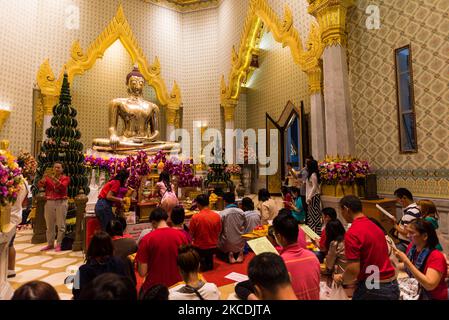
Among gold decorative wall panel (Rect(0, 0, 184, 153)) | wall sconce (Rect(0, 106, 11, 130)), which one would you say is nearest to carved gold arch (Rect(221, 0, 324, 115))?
gold decorative wall panel (Rect(0, 0, 184, 153))

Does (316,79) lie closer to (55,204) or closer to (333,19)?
(333,19)

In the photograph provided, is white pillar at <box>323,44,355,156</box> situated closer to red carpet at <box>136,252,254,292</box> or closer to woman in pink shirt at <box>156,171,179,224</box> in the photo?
red carpet at <box>136,252,254,292</box>

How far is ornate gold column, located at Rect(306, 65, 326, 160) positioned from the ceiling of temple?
7131 mm

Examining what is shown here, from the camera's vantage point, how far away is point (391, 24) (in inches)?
215

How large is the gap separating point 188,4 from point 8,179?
40.0 feet

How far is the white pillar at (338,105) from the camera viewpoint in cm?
584

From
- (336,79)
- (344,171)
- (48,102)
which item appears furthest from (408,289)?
(48,102)

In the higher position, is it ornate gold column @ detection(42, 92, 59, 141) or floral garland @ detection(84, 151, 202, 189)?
ornate gold column @ detection(42, 92, 59, 141)

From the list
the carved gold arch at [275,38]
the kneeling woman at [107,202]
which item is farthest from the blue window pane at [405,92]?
the kneeling woman at [107,202]

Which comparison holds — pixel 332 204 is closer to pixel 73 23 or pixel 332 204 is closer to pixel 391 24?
pixel 391 24

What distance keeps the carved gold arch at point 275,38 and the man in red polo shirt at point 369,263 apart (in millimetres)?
5188

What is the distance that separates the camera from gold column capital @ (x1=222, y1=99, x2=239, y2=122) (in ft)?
37.5
